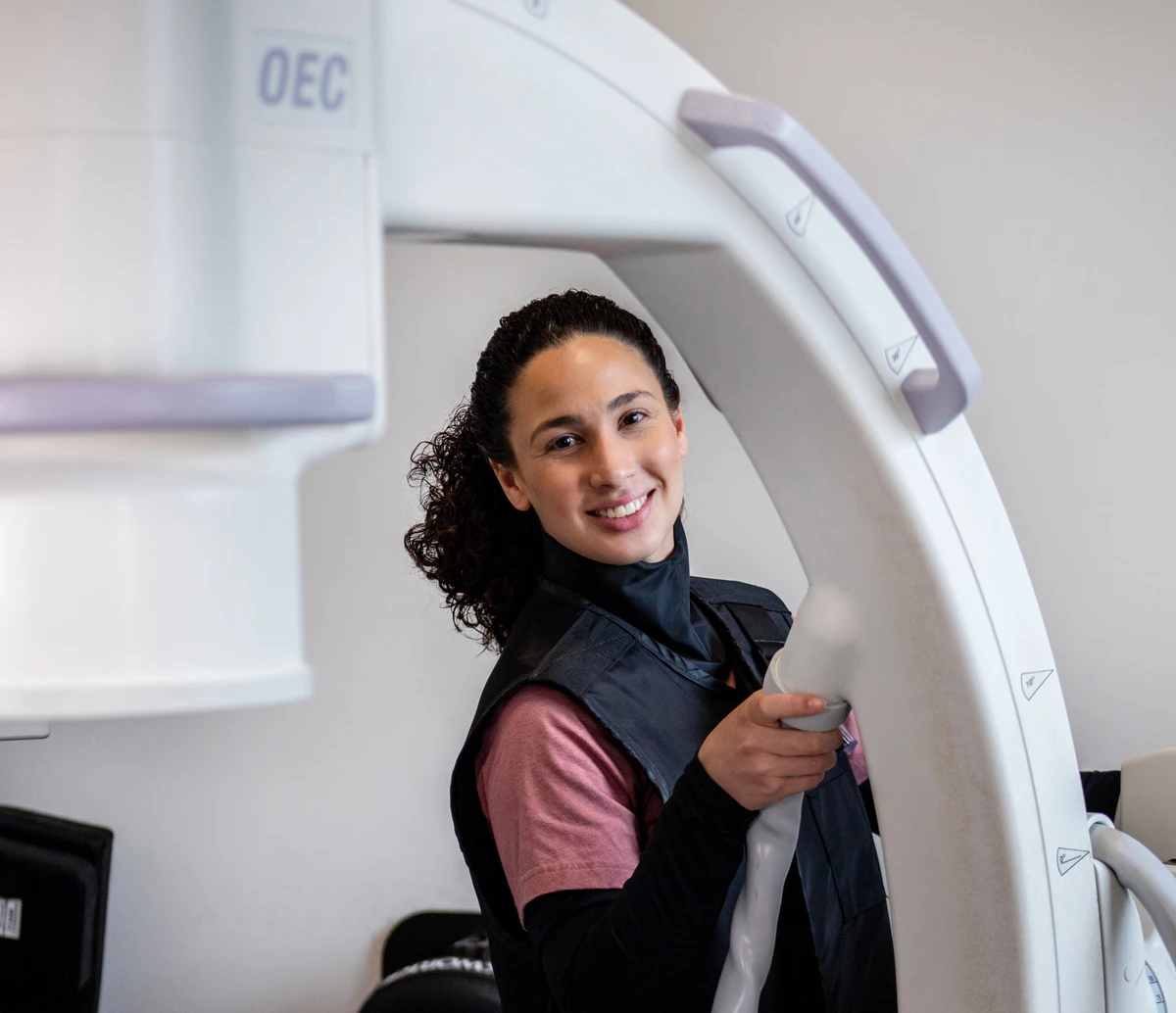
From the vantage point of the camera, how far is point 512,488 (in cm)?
128

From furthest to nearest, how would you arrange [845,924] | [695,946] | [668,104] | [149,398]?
1. [845,924]
2. [695,946]
3. [668,104]
4. [149,398]

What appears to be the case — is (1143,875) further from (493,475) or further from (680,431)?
(493,475)

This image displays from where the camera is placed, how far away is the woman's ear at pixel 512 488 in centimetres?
128

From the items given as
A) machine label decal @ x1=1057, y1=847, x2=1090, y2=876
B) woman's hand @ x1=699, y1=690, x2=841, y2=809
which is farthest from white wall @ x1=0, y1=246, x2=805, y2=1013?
machine label decal @ x1=1057, y1=847, x2=1090, y2=876

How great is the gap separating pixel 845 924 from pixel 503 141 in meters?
0.91

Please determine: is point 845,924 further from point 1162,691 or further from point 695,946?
point 1162,691

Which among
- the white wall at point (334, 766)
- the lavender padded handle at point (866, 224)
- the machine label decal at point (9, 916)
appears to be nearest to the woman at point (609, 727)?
the lavender padded handle at point (866, 224)

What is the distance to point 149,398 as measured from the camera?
374 mm

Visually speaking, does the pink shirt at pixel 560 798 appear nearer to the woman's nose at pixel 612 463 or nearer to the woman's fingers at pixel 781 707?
the woman's nose at pixel 612 463

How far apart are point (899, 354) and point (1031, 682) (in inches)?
7.6

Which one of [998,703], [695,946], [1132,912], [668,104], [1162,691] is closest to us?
[668,104]

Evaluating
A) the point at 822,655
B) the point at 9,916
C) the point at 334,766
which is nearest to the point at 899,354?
the point at 822,655

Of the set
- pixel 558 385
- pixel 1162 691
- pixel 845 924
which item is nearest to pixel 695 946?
pixel 845 924

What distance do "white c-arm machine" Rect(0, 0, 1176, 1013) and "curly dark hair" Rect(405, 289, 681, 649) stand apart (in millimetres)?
592
